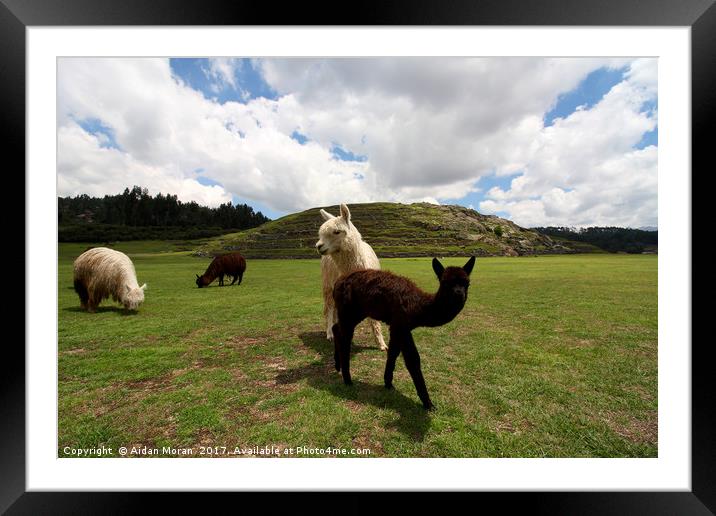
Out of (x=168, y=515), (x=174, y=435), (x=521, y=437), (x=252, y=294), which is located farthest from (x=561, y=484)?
(x=252, y=294)

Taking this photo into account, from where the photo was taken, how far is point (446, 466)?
208 cm

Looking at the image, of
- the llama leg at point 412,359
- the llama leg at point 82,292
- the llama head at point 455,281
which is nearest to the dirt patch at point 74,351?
the llama leg at point 82,292

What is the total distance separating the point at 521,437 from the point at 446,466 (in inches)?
30.9

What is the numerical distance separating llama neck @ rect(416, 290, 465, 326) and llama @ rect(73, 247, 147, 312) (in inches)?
318

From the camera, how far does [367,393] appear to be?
2.74 metres

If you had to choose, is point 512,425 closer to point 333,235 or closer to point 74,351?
point 333,235

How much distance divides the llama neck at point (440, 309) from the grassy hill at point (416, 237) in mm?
22824

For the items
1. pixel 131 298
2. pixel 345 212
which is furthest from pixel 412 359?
pixel 131 298

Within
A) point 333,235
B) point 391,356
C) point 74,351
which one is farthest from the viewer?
point 74,351

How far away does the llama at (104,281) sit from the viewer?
6430 millimetres

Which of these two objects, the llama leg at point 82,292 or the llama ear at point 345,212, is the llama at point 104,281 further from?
the llama ear at point 345,212

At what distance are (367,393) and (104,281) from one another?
8.32 m

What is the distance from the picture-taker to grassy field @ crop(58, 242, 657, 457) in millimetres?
2166
